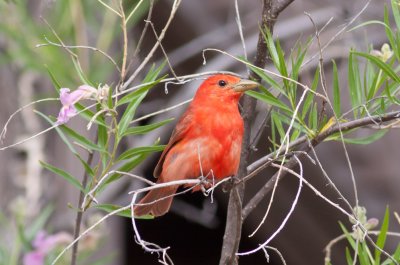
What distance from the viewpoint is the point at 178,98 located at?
140 inches

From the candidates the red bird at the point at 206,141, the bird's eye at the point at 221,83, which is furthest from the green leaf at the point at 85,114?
the bird's eye at the point at 221,83

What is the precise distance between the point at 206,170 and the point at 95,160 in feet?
4.97

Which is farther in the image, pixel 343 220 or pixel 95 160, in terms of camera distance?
pixel 95 160

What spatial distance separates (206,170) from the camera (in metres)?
2.25

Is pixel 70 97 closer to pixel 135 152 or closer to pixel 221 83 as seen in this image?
pixel 135 152

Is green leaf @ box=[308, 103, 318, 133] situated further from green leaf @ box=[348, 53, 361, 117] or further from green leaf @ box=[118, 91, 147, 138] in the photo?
green leaf @ box=[118, 91, 147, 138]

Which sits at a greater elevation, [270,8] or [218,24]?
[270,8]

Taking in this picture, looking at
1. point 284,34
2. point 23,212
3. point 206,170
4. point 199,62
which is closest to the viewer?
point 206,170

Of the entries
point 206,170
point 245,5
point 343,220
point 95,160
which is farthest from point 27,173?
point 206,170

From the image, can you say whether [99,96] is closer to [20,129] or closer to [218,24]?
[218,24]

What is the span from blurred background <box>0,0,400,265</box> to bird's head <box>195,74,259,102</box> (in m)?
0.26

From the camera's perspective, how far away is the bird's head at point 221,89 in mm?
2322

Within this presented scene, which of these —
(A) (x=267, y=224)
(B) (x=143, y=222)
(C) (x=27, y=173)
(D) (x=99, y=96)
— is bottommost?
(B) (x=143, y=222)

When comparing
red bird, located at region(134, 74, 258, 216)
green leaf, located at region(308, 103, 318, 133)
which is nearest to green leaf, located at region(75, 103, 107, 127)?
green leaf, located at region(308, 103, 318, 133)
